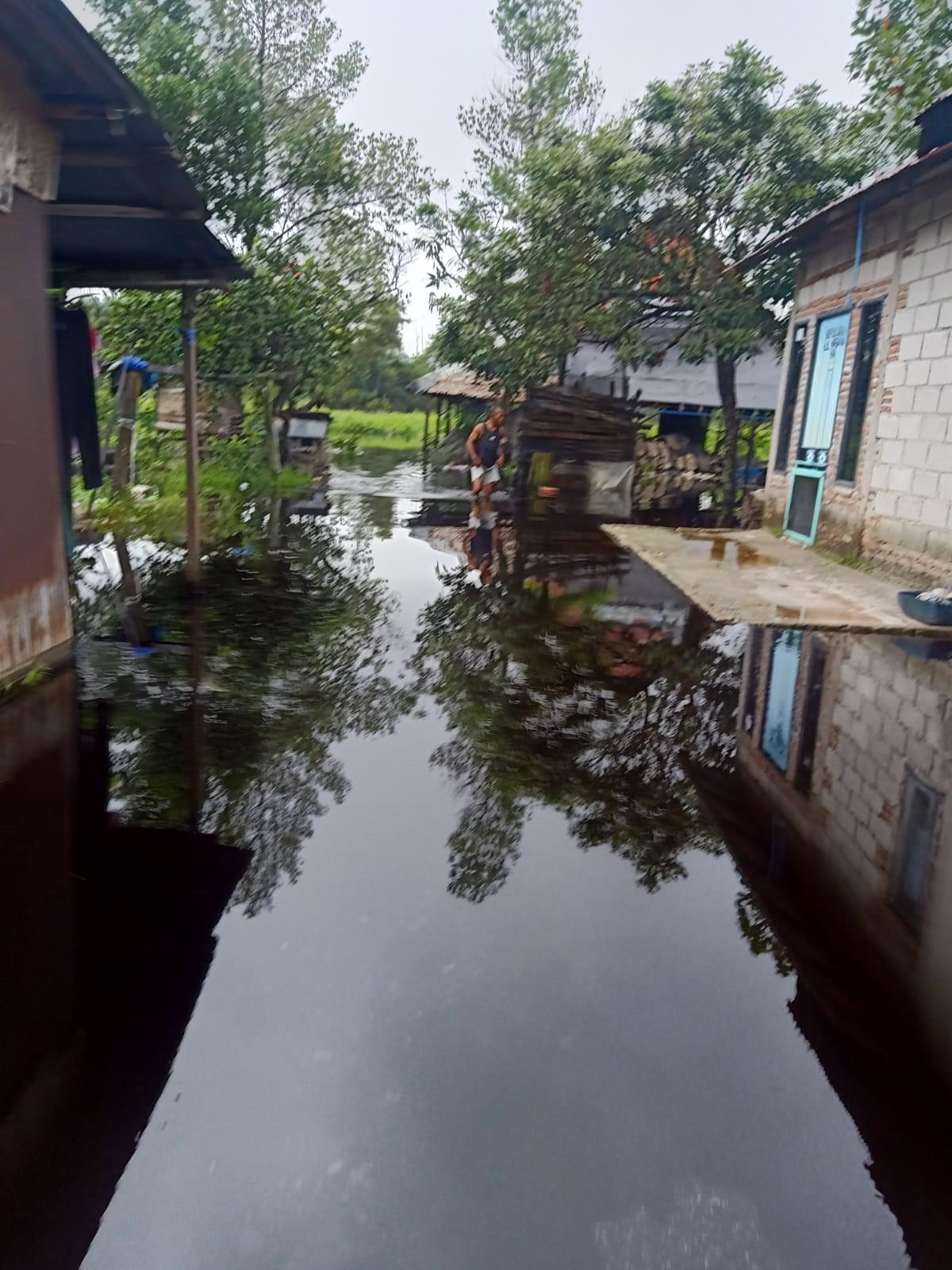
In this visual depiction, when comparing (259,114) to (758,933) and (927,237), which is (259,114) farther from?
(758,933)

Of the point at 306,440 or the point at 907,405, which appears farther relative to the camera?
the point at 306,440

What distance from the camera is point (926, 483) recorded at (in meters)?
10.7

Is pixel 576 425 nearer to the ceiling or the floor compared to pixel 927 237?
nearer to the floor

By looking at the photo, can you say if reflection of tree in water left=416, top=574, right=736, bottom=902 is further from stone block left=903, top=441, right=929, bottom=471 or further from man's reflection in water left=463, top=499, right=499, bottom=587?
stone block left=903, top=441, right=929, bottom=471

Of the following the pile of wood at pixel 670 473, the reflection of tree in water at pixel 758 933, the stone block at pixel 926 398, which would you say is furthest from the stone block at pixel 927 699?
the pile of wood at pixel 670 473

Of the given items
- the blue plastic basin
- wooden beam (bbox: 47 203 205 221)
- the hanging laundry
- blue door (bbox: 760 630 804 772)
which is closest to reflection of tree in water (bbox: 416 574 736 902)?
blue door (bbox: 760 630 804 772)

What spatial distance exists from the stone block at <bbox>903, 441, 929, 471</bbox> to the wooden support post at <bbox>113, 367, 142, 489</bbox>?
9.54 meters

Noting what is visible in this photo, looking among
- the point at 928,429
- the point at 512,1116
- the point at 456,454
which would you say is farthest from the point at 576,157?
the point at 512,1116

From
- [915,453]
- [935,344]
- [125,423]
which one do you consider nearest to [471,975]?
[915,453]

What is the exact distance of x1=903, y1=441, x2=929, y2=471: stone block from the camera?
10.8m

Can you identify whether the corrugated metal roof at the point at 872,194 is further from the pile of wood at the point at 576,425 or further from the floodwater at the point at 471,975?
the pile of wood at the point at 576,425

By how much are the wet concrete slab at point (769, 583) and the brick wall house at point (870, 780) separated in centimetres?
74

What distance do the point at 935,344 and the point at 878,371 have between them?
1.36 metres

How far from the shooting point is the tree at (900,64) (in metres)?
17.5
